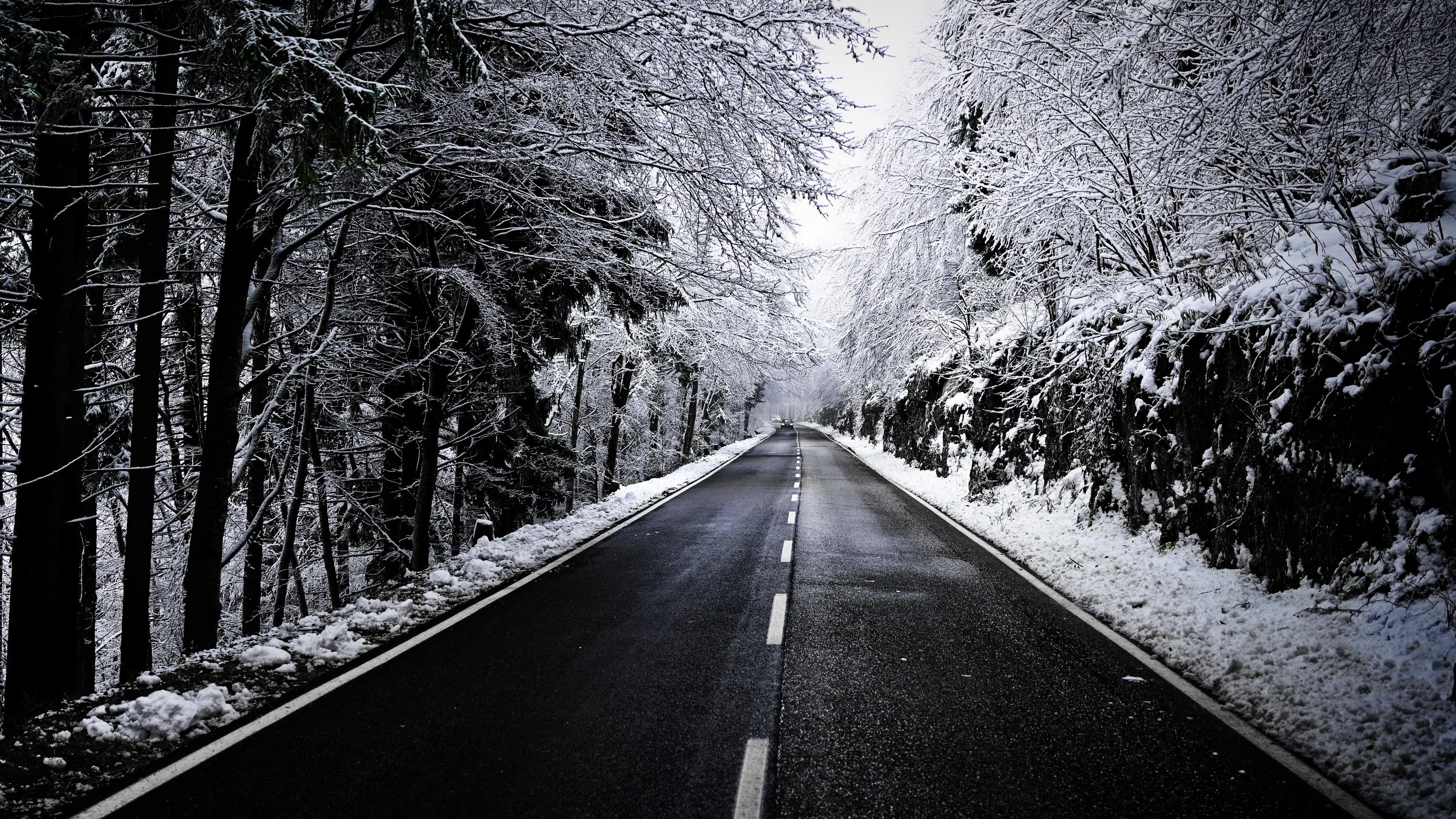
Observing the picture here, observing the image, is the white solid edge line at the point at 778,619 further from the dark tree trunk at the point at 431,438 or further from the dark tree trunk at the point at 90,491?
the dark tree trunk at the point at 90,491

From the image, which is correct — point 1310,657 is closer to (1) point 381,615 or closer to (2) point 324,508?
(1) point 381,615

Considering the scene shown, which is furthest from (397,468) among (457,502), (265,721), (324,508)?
(265,721)

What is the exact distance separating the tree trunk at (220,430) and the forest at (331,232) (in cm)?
3

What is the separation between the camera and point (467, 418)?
12.8 metres

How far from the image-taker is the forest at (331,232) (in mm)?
5074

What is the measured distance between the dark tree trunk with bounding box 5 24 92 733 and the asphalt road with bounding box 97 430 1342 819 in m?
3.55

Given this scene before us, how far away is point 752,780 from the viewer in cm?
331

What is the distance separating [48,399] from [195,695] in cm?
355

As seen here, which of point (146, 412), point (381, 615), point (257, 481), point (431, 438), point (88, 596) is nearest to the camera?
point (381, 615)

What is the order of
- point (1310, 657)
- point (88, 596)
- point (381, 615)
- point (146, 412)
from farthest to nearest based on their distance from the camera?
point (88, 596), point (146, 412), point (381, 615), point (1310, 657)

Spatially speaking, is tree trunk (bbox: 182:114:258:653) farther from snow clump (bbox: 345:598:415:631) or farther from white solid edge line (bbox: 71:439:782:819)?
white solid edge line (bbox: 71:439:782:819)

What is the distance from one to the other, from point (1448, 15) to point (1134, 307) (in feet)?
15.7

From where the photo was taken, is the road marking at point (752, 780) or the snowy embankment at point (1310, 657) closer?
the road marking at point (752, 780)

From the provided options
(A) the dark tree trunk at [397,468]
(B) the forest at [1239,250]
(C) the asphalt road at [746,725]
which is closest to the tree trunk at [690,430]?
(A) the dark tree trunk at [397,468]
